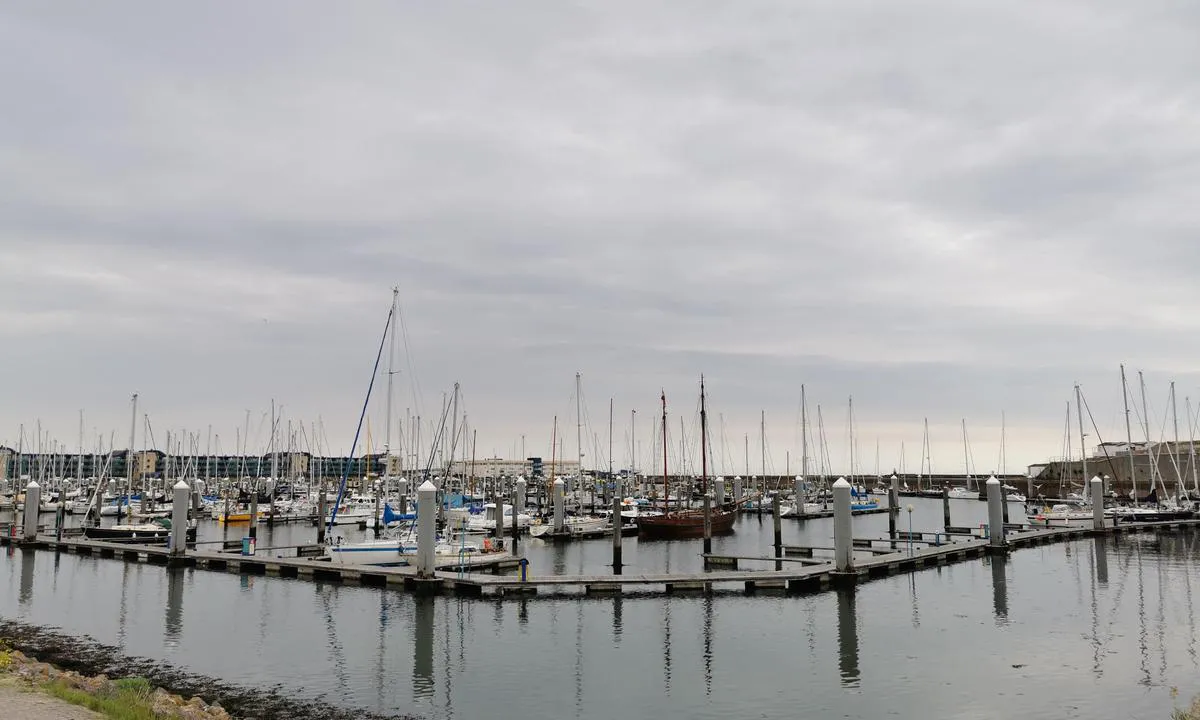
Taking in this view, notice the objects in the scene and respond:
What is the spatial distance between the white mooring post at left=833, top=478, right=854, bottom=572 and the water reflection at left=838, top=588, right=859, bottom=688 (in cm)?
126

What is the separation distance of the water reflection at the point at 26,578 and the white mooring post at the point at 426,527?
14212 millimetres

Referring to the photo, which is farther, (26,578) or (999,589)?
(26,578)

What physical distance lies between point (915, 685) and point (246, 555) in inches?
1342

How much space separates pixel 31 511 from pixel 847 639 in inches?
1878

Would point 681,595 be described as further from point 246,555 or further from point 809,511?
point 809,511

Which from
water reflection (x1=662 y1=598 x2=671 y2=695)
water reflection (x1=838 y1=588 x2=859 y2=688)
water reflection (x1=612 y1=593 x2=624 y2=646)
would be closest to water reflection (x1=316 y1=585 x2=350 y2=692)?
water reflection (x1=662 y1=598 x2=671 y2=695)

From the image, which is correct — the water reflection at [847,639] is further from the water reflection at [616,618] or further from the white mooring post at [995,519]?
the white mooring post at [995,519]

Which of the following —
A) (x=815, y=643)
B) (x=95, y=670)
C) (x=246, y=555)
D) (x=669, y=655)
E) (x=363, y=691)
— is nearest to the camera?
(x=363, y=691)

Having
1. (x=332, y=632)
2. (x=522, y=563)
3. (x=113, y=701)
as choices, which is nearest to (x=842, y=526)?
(x=522, y=563)

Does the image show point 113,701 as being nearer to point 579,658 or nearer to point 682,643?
point 579,658

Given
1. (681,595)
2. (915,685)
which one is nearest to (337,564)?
(681,595)

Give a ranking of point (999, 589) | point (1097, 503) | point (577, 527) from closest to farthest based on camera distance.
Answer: point (999, 589) → point (1097, 503) → point (577, 527)

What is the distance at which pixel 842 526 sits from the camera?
34.2m

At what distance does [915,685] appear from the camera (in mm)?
19453
